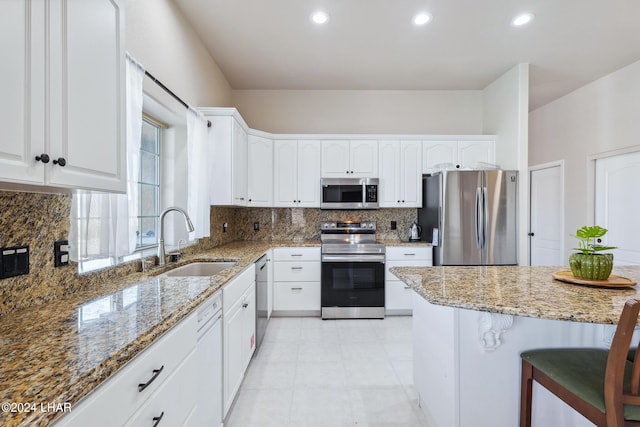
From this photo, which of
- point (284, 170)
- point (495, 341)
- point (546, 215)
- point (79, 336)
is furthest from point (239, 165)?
point (546, 215)

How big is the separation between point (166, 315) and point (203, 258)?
4.36ft

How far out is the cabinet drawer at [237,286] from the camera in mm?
1718

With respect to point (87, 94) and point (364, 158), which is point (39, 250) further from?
point (364, 158)

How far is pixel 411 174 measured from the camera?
3807mm

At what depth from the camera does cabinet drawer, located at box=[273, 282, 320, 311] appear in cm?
352

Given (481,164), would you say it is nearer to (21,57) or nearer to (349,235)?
(349,235)

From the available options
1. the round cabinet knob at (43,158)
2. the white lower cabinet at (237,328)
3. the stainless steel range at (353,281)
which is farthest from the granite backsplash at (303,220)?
the round cabinet knob at (43,158)

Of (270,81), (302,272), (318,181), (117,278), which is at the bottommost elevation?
(302,272)

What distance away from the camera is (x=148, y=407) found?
2.97 feet

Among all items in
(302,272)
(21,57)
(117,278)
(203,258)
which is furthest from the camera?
(302,272)

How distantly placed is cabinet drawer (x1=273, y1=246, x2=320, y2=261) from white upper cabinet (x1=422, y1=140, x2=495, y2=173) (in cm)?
176

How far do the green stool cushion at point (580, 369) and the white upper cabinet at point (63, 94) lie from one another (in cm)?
188

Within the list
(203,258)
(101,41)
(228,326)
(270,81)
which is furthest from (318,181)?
(101,41)

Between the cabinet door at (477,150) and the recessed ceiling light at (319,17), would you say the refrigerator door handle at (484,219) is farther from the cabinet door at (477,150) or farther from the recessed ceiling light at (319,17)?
the recessed ceiling light at (319,17)
